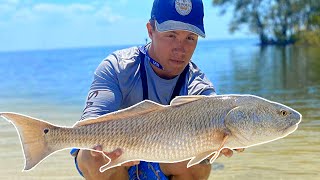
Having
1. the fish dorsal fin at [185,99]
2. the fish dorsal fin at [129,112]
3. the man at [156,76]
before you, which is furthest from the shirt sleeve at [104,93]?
the fish dorsal fin at [185,99]

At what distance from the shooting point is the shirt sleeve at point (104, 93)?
3.59 meters

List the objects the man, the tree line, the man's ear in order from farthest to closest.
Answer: the tree line → the man's ear → the man

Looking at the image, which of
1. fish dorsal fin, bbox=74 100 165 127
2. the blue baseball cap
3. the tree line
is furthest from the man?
the tree line

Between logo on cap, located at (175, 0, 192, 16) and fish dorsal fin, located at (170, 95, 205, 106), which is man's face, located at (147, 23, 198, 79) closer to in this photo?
logo on cap, located at (175, 0, 192, 16)

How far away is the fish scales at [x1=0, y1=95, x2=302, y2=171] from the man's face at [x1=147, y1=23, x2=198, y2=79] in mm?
666

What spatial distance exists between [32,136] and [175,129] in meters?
0.86

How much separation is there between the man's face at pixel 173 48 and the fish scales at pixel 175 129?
2.19ft

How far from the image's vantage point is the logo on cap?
379 centimetres

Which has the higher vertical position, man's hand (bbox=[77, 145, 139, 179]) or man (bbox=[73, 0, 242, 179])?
man (bbox=[73, 0, 242, 179])

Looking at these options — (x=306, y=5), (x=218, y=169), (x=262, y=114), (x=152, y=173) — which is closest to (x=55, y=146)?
(x=152, y=173)

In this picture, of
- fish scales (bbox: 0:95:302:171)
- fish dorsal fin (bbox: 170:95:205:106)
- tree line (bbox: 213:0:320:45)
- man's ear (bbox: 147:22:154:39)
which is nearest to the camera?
fish scales (bbox: 0:95:302:171)

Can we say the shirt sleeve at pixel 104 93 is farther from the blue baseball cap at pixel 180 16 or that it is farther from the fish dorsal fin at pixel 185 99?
the fish dorsal fin at pixel 185 99

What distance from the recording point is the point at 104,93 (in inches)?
145

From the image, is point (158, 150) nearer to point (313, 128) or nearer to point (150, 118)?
point (150, 118)
